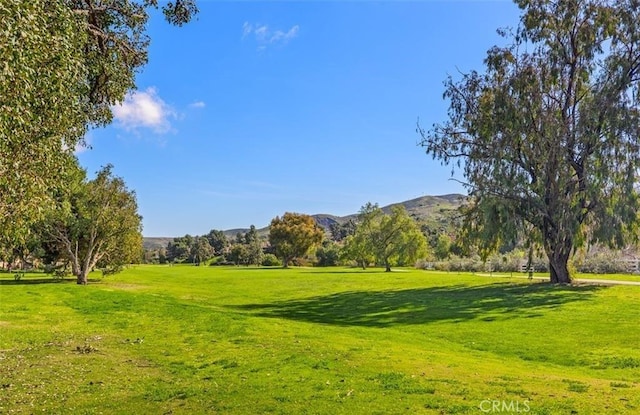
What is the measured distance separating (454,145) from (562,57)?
881 centimetres

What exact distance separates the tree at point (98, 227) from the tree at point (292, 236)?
53.1 m

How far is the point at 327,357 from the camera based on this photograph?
12469 mm

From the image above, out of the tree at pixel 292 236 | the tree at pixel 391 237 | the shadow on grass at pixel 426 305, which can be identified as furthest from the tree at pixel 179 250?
the shadow on grass at pixel 426 305

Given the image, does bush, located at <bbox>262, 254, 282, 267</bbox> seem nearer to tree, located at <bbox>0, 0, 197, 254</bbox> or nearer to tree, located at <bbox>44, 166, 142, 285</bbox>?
tree, located at <bbox>44, 166, 142, 285</bbox>

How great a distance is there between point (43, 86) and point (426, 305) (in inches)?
918

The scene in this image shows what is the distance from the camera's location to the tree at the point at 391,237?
63.6 m

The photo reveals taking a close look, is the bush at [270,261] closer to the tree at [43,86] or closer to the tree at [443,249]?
the tree at [443,249]

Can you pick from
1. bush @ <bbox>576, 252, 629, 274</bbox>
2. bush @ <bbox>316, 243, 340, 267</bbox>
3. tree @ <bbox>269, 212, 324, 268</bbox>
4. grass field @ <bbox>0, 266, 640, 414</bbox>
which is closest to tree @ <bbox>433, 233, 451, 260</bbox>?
bush @ <bbox>316, 243, 340, 267</bbox>

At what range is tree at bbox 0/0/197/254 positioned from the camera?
5988 mm

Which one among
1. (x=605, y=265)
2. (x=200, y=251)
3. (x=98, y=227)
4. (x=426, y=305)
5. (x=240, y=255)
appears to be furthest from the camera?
(x=200, y=251)

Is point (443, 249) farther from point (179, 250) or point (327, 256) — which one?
point (179, 250)

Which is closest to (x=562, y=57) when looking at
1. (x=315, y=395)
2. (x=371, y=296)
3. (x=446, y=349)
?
(x=371, y=296)

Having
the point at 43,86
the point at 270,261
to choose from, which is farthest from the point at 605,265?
the point at 270,261

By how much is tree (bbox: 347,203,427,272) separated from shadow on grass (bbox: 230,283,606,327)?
2878 centimetres
